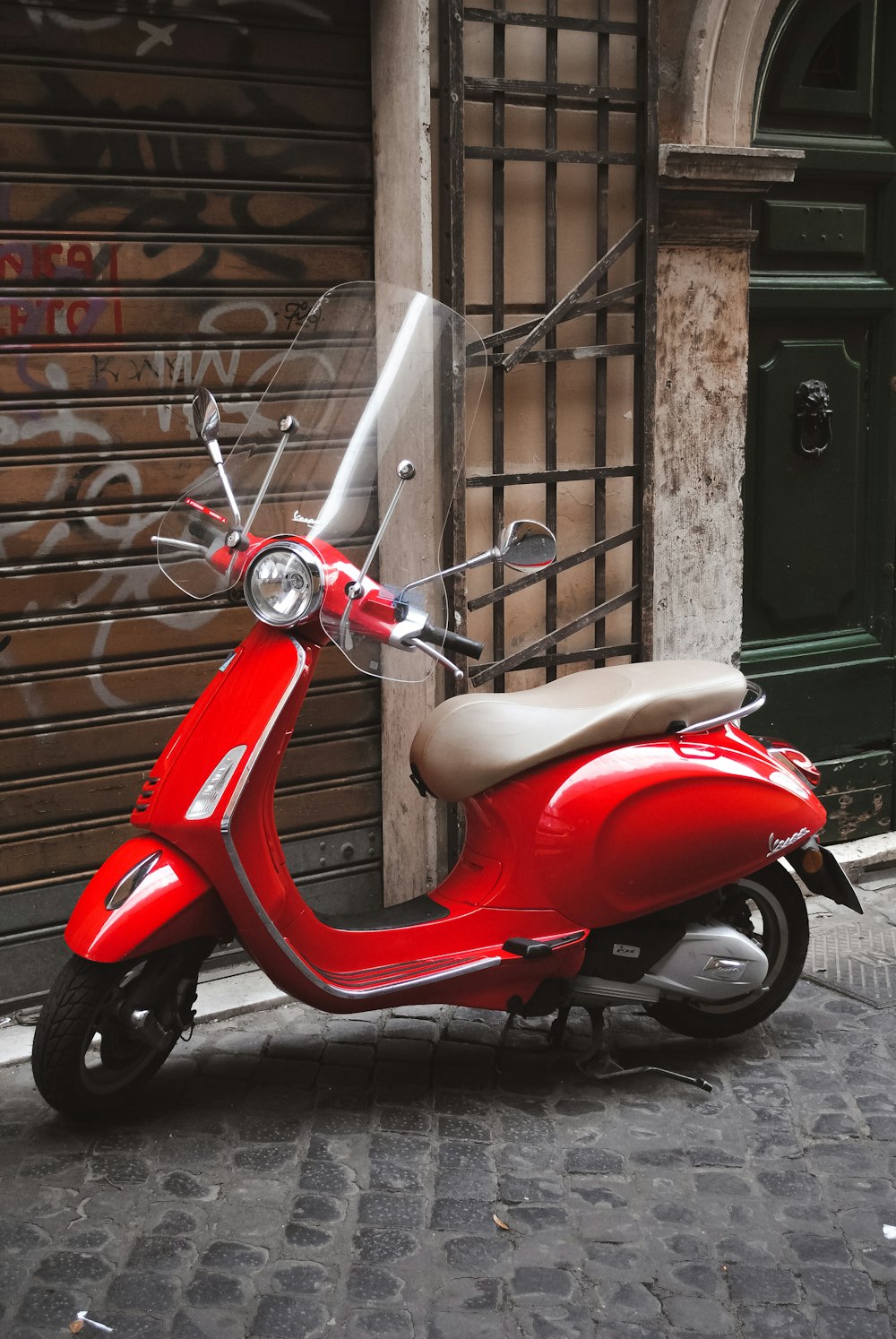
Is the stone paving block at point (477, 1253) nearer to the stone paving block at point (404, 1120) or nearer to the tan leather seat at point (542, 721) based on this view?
the stone paving block at point (404, 1120)

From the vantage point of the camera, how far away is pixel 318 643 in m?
3.67

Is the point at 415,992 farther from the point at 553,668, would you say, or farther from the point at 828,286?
the point at 828,286

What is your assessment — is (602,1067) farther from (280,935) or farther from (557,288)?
(557,288)

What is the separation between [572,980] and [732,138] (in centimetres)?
312

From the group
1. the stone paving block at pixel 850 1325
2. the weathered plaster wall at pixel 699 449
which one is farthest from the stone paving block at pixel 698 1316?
the weathered plaster wall at pixel 699 449

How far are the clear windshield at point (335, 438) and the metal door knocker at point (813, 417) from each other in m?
2.34

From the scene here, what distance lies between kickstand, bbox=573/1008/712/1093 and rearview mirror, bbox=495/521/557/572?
54.9 inches

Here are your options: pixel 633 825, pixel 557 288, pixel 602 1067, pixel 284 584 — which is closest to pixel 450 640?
pixel 284 584

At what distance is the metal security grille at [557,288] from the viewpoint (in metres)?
4.83

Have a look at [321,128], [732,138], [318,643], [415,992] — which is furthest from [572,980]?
[732,138]

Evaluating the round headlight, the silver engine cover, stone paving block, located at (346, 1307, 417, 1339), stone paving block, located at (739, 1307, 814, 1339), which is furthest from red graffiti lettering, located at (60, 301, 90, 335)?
stone paving block, located at (739, 1307, 814, 1339)

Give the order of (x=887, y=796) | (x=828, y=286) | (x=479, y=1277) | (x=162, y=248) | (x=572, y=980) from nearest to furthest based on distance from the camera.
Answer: (x=479, y=1277)
(x=572, y=980)
(x=162, y=248)
(x=828, y=286)
(x=887, y=796)

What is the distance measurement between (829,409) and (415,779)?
2.64 meters

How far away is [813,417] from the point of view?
5.71 meters
